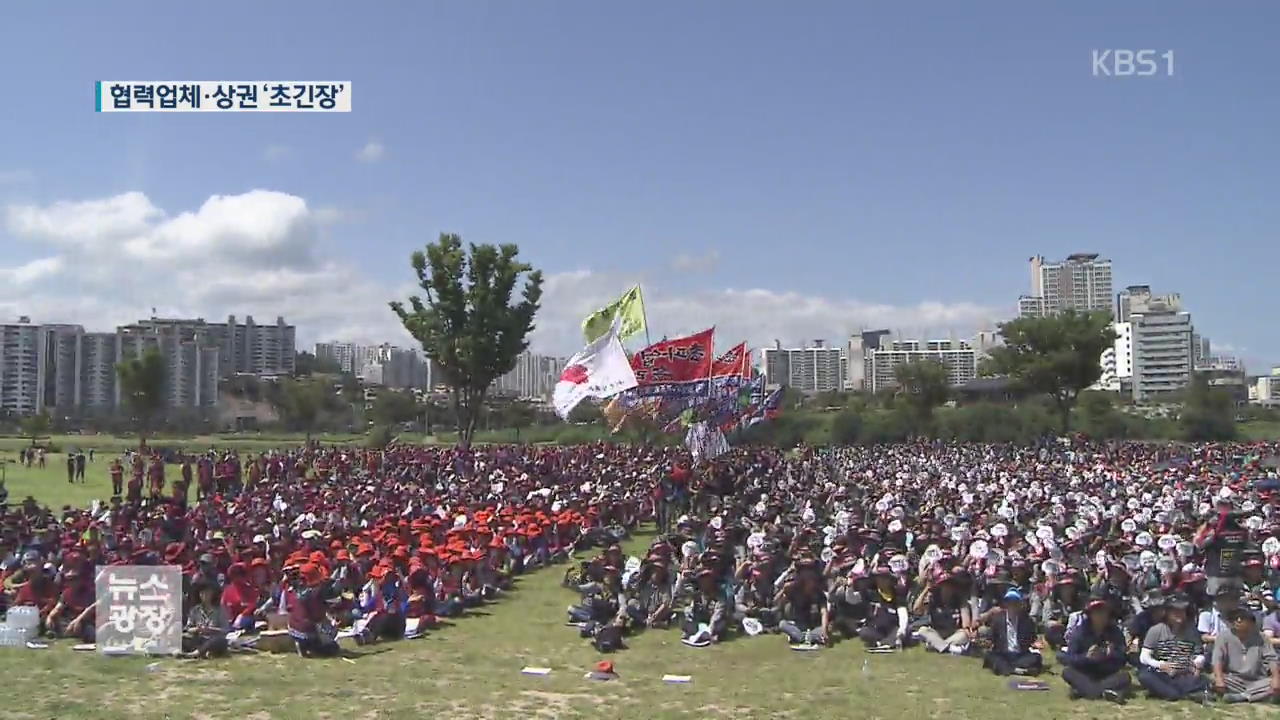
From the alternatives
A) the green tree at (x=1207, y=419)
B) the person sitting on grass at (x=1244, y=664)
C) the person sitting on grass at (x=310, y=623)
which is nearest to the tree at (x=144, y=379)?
the person sitting on grass at (x=310, y=623)

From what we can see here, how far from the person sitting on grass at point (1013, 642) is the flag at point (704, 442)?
1097 centimetres

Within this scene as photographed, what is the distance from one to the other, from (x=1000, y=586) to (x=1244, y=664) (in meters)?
2.42

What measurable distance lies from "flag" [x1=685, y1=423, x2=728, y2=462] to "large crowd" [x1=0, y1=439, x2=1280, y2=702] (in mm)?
543

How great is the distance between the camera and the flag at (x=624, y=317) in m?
20.6

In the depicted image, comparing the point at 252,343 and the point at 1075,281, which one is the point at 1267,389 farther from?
the point at 252,343

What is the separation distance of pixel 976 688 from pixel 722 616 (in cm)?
323

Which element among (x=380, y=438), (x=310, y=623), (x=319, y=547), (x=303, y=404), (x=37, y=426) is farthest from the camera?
(x=303, y=404)

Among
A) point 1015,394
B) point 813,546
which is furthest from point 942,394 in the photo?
point 813,546

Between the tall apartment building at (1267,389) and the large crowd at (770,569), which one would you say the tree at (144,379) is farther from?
the tall apartment building at (1267,389)

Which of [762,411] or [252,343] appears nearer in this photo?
[762,411]

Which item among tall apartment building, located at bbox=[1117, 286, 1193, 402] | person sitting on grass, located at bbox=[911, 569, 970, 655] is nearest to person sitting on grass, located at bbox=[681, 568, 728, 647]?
person sitting on grass, located at bbox=[911, 569, 970, 655]

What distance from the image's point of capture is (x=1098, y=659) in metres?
8.91

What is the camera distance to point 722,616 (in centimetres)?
1186

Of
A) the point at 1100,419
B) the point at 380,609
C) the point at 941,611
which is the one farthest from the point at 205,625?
the point at 1100,419
